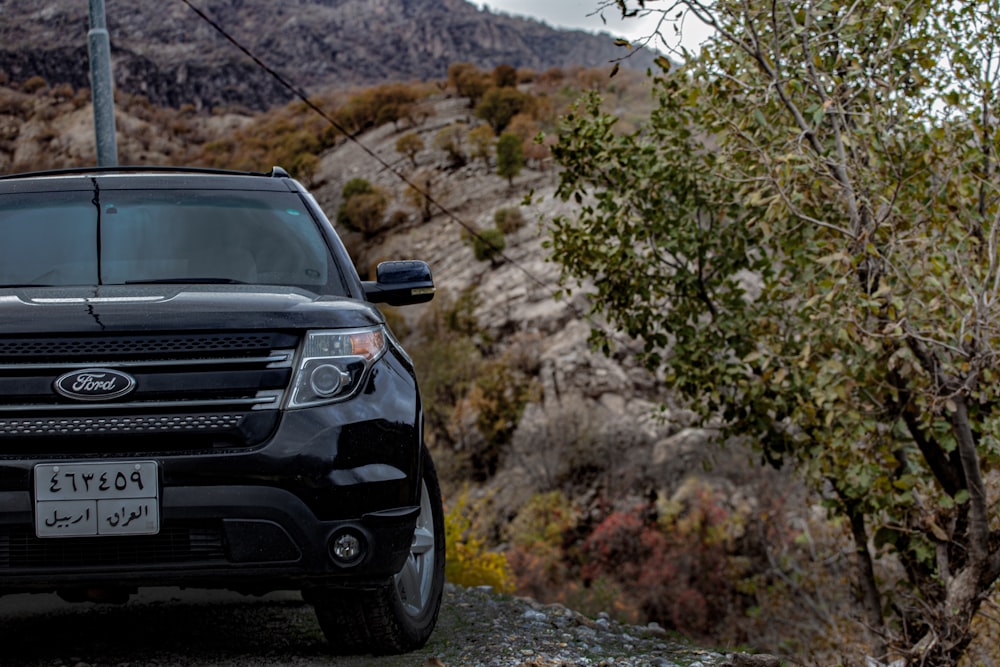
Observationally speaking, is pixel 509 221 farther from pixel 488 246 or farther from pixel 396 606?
pixel 396 606

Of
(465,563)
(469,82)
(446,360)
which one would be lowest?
(446,360)

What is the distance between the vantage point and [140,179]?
439 centimetres

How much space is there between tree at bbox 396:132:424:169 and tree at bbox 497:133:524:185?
24.5 feet

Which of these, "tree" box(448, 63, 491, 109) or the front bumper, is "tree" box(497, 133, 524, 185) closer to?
"tree" box(448, 63, 491, 109)

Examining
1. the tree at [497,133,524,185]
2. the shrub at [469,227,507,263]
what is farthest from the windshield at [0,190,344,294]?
the tree at [497,133,524,185]

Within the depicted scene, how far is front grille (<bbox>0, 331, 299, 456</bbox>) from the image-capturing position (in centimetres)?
315

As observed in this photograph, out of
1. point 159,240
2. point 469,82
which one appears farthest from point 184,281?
point 469,82

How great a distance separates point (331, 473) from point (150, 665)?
4.06ft

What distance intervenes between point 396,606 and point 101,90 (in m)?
8.16

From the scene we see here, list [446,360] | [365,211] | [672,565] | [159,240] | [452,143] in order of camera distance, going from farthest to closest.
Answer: [452,143], [365,211], [446,360], [672,565], [159,240]

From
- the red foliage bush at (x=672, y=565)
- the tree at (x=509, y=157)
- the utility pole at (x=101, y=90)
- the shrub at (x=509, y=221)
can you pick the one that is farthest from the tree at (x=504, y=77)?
the utility pole at (x=101, y=90)

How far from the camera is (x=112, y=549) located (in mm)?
3170

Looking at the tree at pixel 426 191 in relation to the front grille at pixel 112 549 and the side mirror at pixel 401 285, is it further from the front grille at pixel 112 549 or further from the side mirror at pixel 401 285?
the front grille at pixel 112 549

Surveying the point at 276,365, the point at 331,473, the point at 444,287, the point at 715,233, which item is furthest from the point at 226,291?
the point at 444,287
